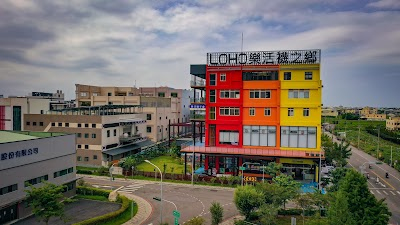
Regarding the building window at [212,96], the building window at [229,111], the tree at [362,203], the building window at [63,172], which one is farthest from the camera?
the building window at [212,96]

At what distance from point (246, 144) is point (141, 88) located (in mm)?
67816

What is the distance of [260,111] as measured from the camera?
56438mm

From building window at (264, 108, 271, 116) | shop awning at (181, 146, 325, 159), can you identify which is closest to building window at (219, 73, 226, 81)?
building window at (264, 108, 271, 116)

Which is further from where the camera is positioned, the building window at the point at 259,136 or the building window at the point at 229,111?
the building window at the point at 229,111

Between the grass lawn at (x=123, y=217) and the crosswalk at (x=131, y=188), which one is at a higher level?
the crosswalk at (x=131, y=188)

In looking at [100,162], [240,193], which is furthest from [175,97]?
[240,193]

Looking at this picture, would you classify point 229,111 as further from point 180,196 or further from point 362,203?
point 362,203

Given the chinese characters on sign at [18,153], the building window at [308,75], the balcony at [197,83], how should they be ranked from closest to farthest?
the chinese characters on sign at [18,153] → the building window at [308,75] → the balcony at [197,83]

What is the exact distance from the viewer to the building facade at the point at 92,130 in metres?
62.9

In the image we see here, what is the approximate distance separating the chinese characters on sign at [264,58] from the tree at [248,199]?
29076 mm

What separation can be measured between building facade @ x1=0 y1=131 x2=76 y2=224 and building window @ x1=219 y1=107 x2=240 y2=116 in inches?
997

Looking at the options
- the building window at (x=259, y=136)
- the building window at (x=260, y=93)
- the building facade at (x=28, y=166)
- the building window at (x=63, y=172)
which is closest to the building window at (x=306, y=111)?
the building window at (x=259, y=136)

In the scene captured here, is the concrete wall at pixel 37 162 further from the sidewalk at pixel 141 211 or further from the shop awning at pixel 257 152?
the shop awning at pixel 257 152

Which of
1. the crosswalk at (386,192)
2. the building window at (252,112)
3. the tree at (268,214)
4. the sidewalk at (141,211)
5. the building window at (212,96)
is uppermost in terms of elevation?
the building window at (212,96)
